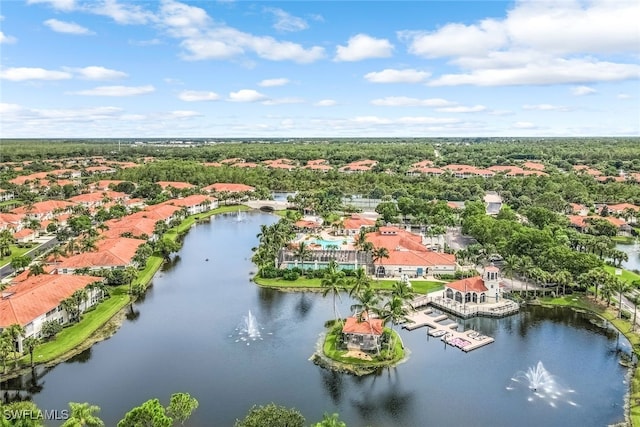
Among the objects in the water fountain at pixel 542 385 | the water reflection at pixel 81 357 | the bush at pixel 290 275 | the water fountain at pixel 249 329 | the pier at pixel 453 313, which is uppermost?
the bush at pixel 290 275

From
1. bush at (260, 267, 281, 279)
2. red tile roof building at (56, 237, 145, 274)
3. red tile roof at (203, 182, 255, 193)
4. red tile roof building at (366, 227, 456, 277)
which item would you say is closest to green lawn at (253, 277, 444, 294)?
bush at (260, 267, 281, 279)

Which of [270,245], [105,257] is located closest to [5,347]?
[105,257]

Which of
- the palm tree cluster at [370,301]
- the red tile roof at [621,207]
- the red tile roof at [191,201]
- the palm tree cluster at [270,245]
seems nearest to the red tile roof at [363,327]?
the palm tree cluster at [370,301]

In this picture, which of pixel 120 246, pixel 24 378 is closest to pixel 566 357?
pixel 24 378

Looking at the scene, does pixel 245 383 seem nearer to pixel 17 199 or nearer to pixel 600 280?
pixel 600 280

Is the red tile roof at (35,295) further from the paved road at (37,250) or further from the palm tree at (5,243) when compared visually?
the palm tree at (5,243)

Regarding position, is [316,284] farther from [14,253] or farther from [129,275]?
[14,253]
